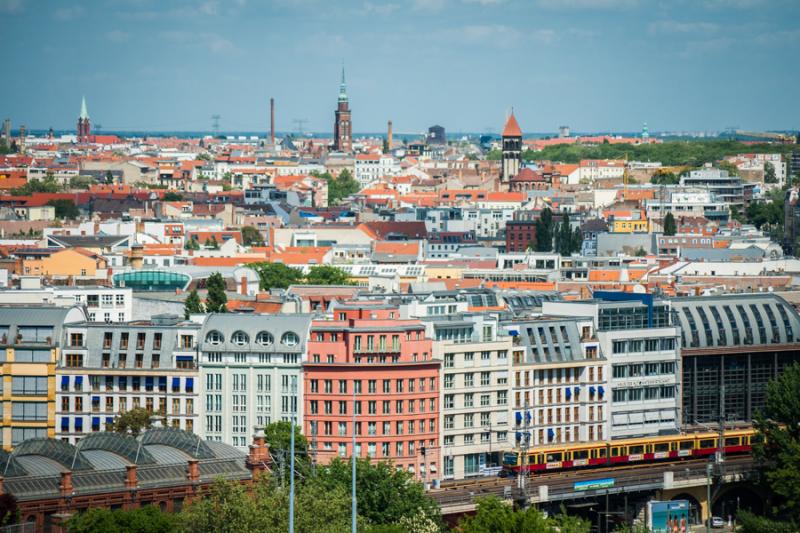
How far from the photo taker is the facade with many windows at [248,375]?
79.9 meters

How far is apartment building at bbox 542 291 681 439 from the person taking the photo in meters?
86.9

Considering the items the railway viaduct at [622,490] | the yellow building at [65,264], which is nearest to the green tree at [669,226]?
the yellow building at [65,264]

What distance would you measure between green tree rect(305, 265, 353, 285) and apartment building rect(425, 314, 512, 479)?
43.9 metres

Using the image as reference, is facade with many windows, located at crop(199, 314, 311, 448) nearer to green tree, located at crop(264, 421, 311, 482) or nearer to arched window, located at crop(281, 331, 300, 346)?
arched window, located at crop(281, 331, 300, 346)

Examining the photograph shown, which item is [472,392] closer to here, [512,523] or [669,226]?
[512,523]

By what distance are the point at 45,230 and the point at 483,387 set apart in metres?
82.5

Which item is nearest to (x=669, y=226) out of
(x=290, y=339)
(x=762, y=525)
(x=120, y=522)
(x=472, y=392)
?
(x=472, y=392)

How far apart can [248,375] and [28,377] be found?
7.53 metres

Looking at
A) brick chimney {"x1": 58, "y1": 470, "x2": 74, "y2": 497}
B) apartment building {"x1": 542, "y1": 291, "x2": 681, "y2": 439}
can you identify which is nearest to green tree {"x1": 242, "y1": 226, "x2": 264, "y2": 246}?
apartment building {"x1": 542, "y1": 291, "x2": 681, "y2": 439}

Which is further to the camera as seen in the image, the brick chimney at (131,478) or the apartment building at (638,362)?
the apartment building at (638,362)

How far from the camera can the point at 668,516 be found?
80500mm

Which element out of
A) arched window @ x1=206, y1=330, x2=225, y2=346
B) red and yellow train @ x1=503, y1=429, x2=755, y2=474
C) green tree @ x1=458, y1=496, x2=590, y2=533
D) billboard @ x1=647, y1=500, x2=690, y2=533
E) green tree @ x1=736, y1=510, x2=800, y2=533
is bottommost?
billboard @ x1=647, y1=500, x2=690, y2=533

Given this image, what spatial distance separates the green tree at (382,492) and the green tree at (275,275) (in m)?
55.9

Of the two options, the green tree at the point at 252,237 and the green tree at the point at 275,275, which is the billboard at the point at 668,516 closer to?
the green tree at the point at 275,275
